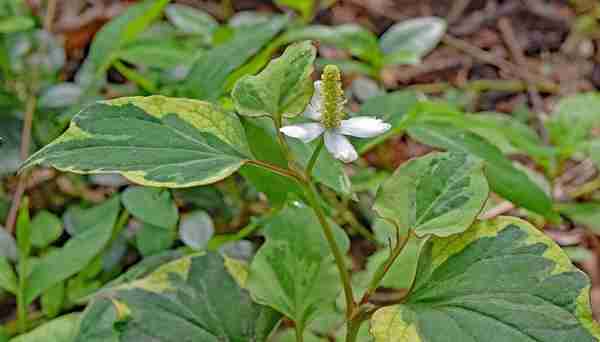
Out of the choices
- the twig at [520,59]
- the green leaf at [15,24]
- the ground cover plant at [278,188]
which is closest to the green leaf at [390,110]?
the ground cover plant at [278,188]

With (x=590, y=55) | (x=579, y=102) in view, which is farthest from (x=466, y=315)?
(x=590, y=55)

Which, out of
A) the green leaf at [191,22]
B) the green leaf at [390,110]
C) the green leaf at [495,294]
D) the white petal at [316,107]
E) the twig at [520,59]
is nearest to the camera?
the green leaf at [495,294]

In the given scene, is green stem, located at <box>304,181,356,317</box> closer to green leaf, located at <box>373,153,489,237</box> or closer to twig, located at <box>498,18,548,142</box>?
green leaf, located at <box>373,153,489,237</box>

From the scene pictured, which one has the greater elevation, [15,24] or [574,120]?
[15,24]

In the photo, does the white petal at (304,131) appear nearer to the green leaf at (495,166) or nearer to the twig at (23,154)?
the green leaf at (495,166)

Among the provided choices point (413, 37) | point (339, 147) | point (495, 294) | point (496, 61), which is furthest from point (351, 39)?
point (495, 294)

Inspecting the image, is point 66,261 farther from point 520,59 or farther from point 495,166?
point 520,59

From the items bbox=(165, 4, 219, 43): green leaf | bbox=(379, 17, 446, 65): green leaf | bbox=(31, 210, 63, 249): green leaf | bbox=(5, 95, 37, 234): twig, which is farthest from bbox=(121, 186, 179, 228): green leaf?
bbox=(379, 17, 446, 65): green leaf

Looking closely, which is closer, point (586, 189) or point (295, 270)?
point (295, 270)
